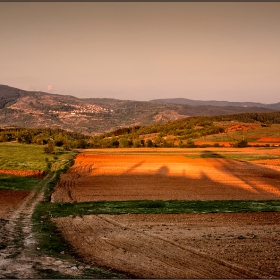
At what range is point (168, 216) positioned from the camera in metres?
19.3

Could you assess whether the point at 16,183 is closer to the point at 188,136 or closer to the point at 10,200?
the point at 10,200

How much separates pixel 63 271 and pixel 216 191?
20.9 metres

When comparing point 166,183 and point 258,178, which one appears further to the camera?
point 258,178

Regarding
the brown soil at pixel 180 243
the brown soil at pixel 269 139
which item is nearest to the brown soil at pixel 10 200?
the brown soil at pixel 180 243

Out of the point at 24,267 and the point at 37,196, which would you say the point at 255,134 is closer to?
the point at 37,196

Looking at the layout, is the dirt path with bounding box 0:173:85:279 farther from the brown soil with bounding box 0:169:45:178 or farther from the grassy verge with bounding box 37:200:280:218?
the brown soil with bounding box 0:169:45:178

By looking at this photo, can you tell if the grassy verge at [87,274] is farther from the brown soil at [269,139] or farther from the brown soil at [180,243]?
the brown soil at [269,139]

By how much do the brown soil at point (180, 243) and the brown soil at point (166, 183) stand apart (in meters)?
7.77

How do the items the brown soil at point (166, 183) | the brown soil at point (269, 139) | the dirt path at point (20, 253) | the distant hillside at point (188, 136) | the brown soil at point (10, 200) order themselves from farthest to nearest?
the distant hillside at point (188, 136) < the brown soil at point (269, 139) < the brown soil at point (166, 183) < the brown soil at point (10, 200) < the dirt path at point (20, 253)

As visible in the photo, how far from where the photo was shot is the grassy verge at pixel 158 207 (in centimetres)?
2066

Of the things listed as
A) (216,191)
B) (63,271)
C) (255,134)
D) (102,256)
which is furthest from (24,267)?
(255,134)

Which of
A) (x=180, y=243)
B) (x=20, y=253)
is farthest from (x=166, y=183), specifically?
(x=20, y=253)

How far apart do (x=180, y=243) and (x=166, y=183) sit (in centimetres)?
2064

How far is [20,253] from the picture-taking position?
1216 centimetres
